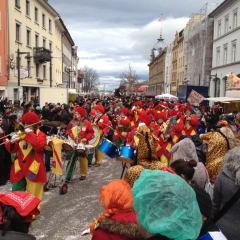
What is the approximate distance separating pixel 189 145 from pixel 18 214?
7.72 feet

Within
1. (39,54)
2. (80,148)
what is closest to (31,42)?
(39,54)

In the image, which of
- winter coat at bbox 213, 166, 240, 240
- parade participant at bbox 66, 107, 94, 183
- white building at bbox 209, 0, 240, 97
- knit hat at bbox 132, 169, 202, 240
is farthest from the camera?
white building at bbox 209, 0, 240, 97

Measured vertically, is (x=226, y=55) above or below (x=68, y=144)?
above

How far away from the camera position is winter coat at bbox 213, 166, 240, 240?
2791mm

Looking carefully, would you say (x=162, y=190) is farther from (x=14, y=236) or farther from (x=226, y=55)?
(x=226, y=55)

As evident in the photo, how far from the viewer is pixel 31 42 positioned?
31562 millimetres

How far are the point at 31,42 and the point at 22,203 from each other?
31.5 metres

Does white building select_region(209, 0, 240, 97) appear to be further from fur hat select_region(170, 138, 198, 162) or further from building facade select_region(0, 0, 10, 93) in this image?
fur hat select_region(170, 138, 198, 162)

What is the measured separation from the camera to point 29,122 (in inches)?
210

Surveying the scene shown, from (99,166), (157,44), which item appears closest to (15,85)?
(99,166)

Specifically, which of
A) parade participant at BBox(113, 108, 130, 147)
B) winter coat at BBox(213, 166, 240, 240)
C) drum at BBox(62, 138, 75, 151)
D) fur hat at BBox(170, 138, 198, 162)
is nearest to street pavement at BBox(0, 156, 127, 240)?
drum at BBox(62, 138, 75, 151)

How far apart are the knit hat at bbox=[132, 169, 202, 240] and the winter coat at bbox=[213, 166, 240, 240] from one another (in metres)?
1.29

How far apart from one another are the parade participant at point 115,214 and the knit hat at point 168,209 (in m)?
0.59

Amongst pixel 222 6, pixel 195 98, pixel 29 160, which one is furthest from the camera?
pixel 222 6
